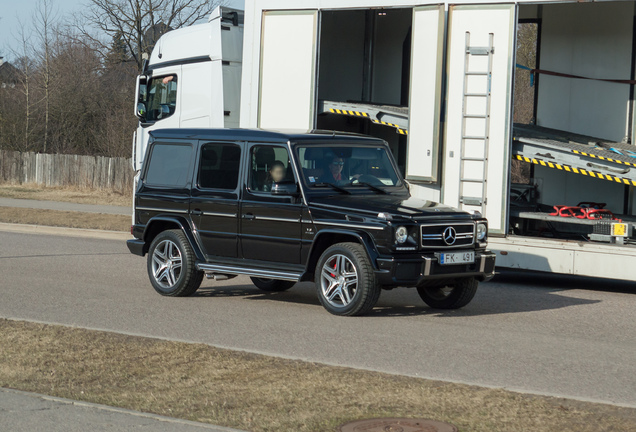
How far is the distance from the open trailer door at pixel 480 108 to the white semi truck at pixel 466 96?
0.02 meters

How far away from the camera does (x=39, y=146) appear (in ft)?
151

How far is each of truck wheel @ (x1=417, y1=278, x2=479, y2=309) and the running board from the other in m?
1.50

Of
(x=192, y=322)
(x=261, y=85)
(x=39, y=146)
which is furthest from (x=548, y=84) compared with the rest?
(x=39, y=146)

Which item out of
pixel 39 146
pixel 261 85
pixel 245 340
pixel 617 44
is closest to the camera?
pixel 245 340

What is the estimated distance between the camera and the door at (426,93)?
12844 mm

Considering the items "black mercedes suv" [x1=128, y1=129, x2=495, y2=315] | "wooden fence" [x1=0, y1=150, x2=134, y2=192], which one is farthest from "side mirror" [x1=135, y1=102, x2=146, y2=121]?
"wooden fence" [x1=0, y1=150, x2=134, y2=192]

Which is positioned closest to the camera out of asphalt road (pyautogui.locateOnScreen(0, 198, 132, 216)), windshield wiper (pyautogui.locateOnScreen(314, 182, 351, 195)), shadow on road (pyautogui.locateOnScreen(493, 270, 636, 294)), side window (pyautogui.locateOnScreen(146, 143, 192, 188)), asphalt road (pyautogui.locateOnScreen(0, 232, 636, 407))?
asphalt road (pyautogui.locateOnScreen(0, 232, 636, 407))

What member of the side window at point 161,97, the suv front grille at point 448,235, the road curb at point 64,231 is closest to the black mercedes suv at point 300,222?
the suv front grille at point 448,235

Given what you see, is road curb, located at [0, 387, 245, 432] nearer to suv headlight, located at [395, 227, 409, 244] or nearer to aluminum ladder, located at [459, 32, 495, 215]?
suv headlight, located at [395, 227, 409, 244]

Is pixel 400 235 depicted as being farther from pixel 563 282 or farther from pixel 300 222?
pixel 563 282

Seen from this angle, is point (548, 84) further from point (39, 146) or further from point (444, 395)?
point (39, 146)

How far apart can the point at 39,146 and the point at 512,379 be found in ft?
139

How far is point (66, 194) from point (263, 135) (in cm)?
2892

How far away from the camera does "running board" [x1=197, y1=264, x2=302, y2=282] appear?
33.0 feet
